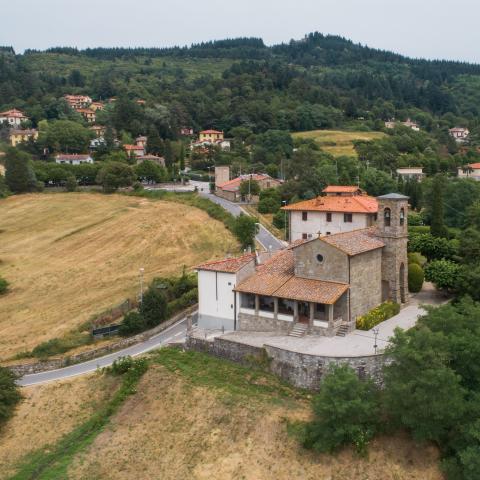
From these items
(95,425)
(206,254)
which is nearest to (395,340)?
(95,425)

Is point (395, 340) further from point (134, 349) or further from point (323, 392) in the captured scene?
point (134, 349)

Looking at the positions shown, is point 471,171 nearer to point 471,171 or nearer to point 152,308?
point 471,171

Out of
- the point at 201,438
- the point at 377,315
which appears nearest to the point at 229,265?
the point at 377,315

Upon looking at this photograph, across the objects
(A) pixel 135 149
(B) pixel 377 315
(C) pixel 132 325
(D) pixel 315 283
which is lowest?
(C) pixel 132 325

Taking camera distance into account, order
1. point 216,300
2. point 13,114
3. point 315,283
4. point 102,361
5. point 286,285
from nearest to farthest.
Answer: point 315,283
point 286,285
point 102,361
point 216,300
point 13,114

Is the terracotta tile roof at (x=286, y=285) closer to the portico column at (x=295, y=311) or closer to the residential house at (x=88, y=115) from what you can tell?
the portico column at (x=295, y=311)

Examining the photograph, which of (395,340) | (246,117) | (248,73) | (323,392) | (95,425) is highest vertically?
(248,73)
